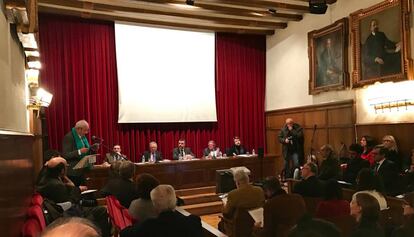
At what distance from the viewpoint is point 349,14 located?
7781 millimetres

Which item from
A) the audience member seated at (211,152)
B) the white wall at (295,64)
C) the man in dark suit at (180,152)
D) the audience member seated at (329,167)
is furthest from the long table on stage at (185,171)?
the audience member seated at (329,167)

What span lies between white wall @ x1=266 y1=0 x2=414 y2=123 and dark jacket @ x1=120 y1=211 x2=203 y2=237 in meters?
5.99

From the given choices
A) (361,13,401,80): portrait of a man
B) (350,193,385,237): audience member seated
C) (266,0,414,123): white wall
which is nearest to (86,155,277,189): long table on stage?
(266,0,414,123): white wall

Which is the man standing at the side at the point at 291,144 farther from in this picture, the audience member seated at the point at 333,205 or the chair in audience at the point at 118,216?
the chair in audience at the point at 118,216

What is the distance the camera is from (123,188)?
12.7 ft

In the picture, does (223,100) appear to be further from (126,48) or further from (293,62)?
(126,48)

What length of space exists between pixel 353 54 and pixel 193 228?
21.0 feet

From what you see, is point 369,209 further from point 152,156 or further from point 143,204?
point 152,156

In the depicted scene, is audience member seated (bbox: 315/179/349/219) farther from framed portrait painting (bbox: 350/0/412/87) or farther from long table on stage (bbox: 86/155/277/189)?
long table on stage (bbox: 86/155/277/189)

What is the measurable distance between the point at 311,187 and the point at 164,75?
5.92 m

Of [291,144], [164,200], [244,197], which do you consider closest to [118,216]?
[164,200]

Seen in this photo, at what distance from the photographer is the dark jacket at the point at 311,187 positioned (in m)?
4.13

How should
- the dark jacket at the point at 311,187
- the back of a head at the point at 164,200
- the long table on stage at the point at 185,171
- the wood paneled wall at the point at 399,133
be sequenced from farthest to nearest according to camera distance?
the long table on stage at the point at 185,171 → the wood paneled wall at the point at 399,133 → the dark jacket at the point at 311,187 → the back of a head at the point at 164,200

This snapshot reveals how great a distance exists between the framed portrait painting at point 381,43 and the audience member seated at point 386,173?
6.28ft
